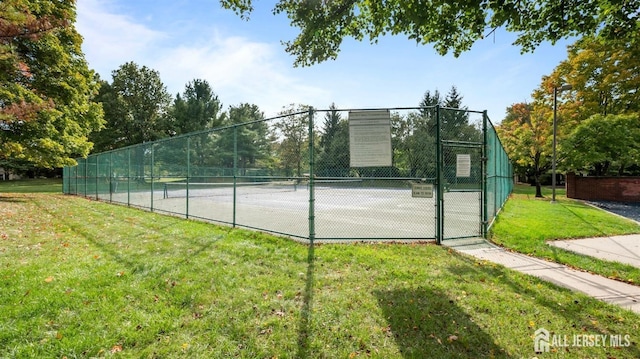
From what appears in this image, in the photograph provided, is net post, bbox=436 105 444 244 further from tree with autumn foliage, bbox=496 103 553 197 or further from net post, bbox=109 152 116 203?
tree with autumn foliage, bbox=496 103 553 197

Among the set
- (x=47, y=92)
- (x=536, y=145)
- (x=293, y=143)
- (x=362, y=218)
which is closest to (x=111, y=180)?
(x=47, y=92)

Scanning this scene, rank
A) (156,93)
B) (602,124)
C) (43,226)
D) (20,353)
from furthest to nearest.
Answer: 1. (156,93)
2. (602,124)
3. (43,226)
4. (20,353)

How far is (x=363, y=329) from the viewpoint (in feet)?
9.55

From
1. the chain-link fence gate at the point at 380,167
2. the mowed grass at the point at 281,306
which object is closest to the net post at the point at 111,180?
the chain-link fence gate at the point at 380,167

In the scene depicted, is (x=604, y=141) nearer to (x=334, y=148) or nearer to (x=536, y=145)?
(x=536, y=145)

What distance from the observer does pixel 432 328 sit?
2.93 meters

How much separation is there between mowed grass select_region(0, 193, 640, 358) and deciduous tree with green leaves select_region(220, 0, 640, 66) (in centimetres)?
376

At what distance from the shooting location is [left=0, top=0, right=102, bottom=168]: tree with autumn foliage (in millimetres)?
11738

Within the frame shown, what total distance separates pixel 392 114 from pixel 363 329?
163 inches

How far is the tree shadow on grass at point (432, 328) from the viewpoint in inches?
102

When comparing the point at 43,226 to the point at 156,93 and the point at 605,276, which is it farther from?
the point at 156,93

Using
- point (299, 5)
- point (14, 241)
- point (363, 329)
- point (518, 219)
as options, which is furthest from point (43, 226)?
point (518, 219)

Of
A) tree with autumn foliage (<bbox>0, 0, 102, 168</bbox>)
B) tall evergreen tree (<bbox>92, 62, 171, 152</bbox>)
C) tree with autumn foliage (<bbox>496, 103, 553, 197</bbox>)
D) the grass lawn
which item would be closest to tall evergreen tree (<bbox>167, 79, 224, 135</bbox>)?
tall evergreen tree (<bbox>92, 62, 171, 152</bbox>)

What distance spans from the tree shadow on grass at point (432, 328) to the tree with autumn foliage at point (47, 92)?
513 inches
